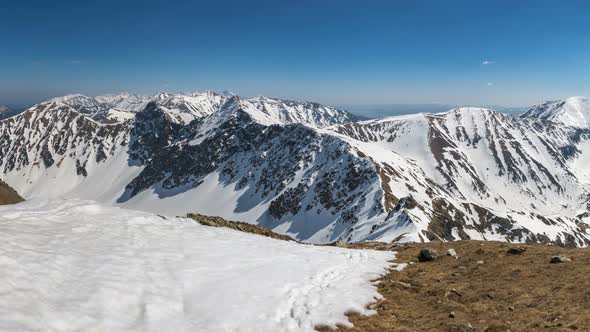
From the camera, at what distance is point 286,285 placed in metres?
18.5

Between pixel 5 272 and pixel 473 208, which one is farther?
pixel 473 208

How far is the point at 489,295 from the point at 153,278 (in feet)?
49.3

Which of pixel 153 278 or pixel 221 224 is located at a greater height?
pixel 153 278

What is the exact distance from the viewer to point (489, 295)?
17219 mm

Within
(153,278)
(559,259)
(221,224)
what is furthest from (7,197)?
(559,259)

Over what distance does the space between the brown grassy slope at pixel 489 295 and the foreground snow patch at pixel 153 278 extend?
4.97 ft

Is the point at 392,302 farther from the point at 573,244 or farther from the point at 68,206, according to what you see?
the point at 573,244

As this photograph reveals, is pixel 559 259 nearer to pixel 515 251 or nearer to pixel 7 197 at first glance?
pixel 515 251

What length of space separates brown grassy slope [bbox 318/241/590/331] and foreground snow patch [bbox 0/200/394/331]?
151 cm

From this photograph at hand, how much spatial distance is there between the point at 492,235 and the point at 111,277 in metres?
181

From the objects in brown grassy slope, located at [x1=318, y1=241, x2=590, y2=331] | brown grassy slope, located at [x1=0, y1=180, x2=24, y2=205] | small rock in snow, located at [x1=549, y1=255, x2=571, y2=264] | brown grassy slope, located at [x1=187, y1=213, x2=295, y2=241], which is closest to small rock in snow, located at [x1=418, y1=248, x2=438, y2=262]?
brown grassy slope, located at [x1=318, y1=241, x2=590, y2=331]

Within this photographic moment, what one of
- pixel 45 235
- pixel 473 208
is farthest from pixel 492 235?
pixel 45 235

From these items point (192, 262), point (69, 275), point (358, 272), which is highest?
point (69, 275)

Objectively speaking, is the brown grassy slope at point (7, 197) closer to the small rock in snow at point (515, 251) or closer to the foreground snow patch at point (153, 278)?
the foreground snow patch at point (153, 278)
